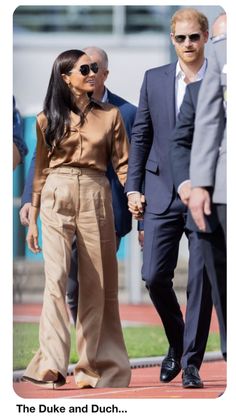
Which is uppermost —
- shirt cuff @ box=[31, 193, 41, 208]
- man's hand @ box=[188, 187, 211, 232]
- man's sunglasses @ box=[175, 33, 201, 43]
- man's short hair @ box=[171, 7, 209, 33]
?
man's short hair @ box=[171, 7, 209, 33]

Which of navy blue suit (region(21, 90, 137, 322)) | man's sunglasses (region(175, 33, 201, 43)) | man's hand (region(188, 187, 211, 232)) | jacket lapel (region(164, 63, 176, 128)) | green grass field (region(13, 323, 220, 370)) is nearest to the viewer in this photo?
man's hand (region(188, 187, 211, 232))

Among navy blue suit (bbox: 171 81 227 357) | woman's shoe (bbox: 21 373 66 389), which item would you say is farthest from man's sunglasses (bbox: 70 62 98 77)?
woman's shoe (bbox: 21 373 66 389)

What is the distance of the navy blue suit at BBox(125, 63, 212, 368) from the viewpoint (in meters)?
6.37

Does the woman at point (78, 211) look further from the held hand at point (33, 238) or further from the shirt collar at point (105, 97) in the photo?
the shirt collar at point (105, 97)

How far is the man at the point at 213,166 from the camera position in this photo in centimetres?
542

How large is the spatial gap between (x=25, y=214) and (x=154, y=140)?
2.32ft

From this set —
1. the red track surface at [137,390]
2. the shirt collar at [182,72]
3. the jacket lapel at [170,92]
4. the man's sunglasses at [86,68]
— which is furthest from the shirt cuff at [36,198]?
the shirt collar at [182,72]

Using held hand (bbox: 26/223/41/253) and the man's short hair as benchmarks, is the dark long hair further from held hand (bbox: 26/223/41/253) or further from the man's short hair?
the man's short hair

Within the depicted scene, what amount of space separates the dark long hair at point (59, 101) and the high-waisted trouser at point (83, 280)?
0.17 m

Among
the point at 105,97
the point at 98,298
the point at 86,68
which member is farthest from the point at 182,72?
the point at 98,298

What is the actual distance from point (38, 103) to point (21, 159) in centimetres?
209
